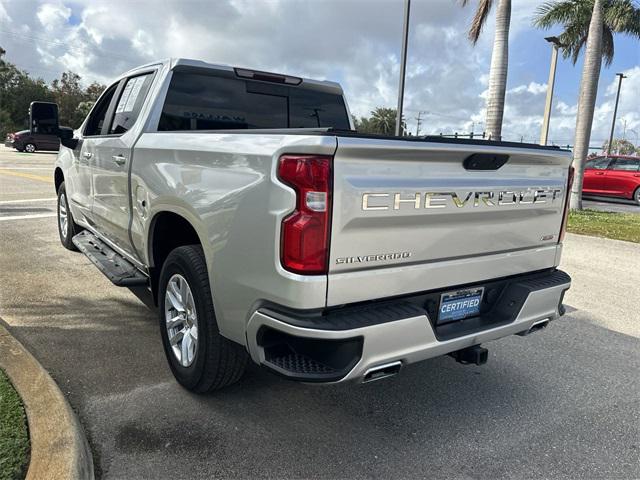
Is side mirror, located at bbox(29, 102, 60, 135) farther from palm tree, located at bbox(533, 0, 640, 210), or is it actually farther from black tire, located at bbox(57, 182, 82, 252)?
palm tree, located at bbox(533, 0, 640, 210)

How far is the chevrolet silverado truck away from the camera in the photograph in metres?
2.35

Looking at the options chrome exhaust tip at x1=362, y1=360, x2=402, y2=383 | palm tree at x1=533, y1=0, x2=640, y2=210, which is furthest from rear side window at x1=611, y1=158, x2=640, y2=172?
chrome exhaust tip at x1=362, y1=360, x2=402, y2=383

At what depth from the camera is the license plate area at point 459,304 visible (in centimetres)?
288

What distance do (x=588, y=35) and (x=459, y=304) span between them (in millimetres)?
13264

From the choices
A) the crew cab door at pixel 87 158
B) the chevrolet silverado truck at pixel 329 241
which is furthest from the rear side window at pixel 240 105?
the crew cab door at pixel 87 158

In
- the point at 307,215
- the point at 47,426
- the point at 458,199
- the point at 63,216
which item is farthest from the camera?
the point at 63,216

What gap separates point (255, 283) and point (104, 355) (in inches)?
74.3

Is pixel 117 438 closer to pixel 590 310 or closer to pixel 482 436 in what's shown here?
pixel 482 436

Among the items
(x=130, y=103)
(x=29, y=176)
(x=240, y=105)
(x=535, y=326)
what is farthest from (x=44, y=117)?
(x=29, y=176)

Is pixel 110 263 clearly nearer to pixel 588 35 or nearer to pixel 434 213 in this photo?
pixel 434 213

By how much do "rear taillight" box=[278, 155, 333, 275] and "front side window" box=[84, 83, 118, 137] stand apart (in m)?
3.37

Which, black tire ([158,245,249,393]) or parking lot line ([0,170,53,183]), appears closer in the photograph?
black tire ([158,245,249,393])

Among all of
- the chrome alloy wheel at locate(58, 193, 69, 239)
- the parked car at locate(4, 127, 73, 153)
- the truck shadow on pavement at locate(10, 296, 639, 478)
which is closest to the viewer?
the truck shadow on pavement at locate(10, 296, 639, 478)

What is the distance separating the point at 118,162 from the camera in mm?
4082
